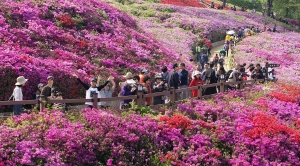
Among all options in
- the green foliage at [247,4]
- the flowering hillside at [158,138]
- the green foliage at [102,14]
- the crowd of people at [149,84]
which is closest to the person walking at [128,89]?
the crowd of people at [149,84]

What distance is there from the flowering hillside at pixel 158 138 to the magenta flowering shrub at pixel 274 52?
52.6 ft

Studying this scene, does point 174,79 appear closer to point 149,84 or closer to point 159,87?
point 159,87

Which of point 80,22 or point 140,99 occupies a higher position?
point 80,22

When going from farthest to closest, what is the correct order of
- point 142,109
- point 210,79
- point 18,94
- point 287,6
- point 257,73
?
point 287,6 < point 257,73 < point 210,79 < point 142,109 < point 18,94

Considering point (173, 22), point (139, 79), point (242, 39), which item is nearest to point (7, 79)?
point (139, 79)

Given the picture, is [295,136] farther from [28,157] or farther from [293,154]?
[28,157]

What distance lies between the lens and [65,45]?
71.1 feet

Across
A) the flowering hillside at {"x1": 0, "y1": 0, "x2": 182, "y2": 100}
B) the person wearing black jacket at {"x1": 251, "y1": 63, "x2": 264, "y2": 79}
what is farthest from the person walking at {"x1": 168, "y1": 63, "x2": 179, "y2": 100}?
the person wearing black jacket at {"x1": 251, "y1": 63, "x2": 264, "y2": 79}

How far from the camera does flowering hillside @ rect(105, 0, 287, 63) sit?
3825 centimetres

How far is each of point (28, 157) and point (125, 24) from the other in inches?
828

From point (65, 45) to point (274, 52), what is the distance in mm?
25566

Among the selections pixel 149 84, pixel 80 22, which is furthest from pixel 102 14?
pixel 149 84

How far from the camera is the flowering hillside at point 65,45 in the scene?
55.2 ft

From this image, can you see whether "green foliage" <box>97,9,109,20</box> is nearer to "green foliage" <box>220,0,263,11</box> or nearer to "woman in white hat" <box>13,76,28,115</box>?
"woman in white hat" <box>13,76,28,115</box>
